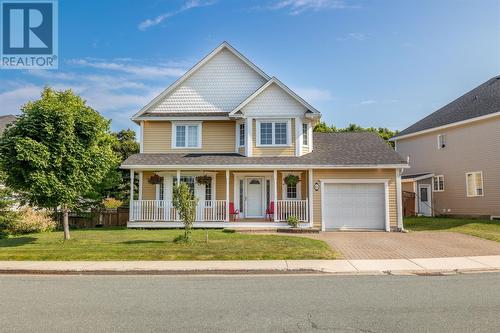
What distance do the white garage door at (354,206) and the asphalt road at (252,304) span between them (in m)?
9.39

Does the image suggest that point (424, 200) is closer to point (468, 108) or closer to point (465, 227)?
point (468, 108)

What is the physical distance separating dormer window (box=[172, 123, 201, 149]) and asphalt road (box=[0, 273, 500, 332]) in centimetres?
1278

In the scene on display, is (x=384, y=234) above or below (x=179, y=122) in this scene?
below

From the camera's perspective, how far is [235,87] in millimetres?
22516

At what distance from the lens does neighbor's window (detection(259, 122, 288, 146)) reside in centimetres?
2077

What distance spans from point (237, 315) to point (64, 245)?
9893 millimetres

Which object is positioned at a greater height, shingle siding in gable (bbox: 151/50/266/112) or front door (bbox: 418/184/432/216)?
shingle siding in gable (bbox: 151/50/266/112)

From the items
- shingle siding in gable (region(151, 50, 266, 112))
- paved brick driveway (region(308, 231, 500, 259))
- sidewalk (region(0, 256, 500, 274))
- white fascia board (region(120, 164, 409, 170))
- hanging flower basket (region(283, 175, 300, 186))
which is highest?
shingle siding in gable (region(151, 50, 266, 112))

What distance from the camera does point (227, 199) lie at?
19562mm

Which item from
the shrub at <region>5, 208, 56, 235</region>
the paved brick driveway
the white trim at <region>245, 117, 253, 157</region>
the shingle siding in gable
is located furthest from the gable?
the shrub at <region>5, 208, 56, 235</region>

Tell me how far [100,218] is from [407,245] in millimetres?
16864

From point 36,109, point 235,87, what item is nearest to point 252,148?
point 235,87

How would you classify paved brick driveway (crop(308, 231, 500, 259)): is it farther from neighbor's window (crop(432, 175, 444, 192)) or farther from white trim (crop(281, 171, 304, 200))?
neighbor's window (crop(432, 175, 444, 192))

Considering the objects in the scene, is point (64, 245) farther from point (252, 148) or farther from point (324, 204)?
point (324, 204)
